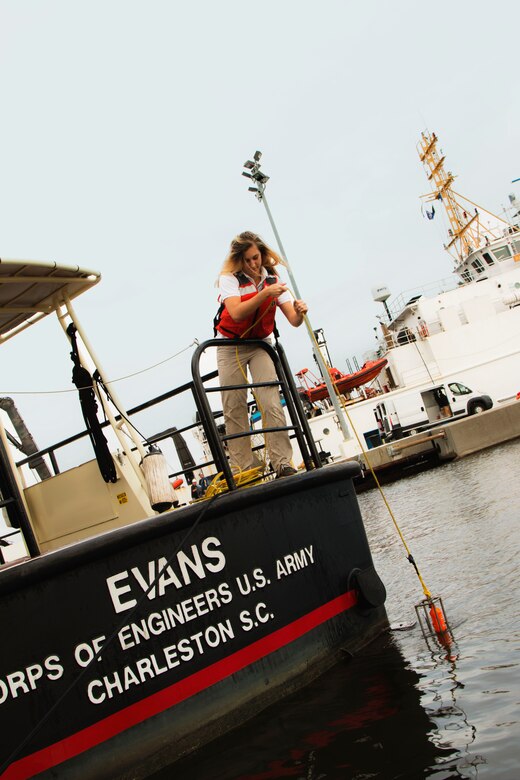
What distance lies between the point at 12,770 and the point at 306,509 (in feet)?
6.83

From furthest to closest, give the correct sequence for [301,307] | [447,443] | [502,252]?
[502,252] < [447,443] < [301,307]

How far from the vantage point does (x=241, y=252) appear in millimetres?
4426

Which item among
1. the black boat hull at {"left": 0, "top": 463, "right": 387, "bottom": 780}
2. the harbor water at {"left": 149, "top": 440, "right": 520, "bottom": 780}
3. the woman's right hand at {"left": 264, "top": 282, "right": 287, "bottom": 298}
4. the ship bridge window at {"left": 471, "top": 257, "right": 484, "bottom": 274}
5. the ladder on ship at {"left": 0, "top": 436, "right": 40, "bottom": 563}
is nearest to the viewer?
the harbor water at {"left": 149, "top": 440, "right": 520, "bottom": 780}

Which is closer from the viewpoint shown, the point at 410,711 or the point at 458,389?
the point at 410,711

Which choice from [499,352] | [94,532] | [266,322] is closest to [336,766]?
[94,532]

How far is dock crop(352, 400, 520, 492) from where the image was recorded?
21.3 meters

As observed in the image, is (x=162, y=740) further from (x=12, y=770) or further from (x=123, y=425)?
(x=123, y=425)

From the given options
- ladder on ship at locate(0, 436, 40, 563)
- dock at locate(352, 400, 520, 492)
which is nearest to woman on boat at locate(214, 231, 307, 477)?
ladder on ship at locate(0, 436, 40, 563)

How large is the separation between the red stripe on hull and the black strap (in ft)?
4.78

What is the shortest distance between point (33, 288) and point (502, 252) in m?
33.4

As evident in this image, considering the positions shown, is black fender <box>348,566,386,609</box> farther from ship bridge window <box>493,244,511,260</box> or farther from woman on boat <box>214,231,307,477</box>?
ship bridge window <box>493,244,511,260</box>

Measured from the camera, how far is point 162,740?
3.31 meters

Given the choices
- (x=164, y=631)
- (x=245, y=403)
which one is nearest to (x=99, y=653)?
(x=164, y=631)

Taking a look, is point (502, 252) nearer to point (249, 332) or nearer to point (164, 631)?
point (249, 332)
